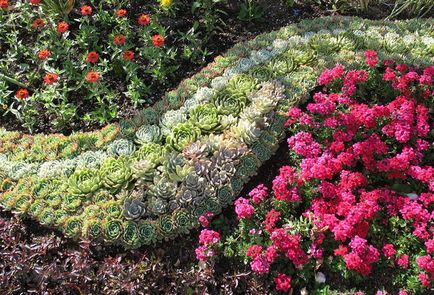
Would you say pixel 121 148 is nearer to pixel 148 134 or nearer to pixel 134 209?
pixel 148 134

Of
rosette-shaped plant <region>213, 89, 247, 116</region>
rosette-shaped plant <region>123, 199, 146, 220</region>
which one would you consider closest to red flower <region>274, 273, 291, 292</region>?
rosette-shaped plant <region>123, 199, 146, 220</region>

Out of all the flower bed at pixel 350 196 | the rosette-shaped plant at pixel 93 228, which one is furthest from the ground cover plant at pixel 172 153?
the flower bed at pixel 350 196

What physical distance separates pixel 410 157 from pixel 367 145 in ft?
1.12

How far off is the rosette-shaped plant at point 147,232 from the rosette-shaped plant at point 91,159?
0.68 meters

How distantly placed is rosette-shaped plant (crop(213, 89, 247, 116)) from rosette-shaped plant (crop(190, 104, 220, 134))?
0.07m

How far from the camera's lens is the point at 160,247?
12.7ft

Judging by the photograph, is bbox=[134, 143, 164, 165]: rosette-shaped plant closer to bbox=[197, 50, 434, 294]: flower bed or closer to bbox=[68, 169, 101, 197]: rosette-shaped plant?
bbox=[68, 169, 101, 197]: rosette-shaped plant

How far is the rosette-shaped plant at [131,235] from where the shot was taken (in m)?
3.78

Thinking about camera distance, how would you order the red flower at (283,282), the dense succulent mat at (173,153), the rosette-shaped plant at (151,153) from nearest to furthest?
the red flower at (283,282), the dense succulent mat at (173,153), the rosette-shaped plant at (151,153)

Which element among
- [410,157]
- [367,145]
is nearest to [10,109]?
[367,145]

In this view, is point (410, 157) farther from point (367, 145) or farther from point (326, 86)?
point (326, 86)

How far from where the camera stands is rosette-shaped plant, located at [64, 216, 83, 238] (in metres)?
3.82

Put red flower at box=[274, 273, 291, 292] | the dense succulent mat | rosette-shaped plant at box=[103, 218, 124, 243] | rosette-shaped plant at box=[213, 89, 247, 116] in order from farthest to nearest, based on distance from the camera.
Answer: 1. rosette-shaped plant at box=[213, 89, 247, 116]
2. the dense succulent mat
3. rosette-shaped plant at box=[103, 218, 124, 243]
4. red flower at box=[274, 273, 291, 292]

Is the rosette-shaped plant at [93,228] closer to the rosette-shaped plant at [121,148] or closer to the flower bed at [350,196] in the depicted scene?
the rosette-shaped plant at [121,148]
